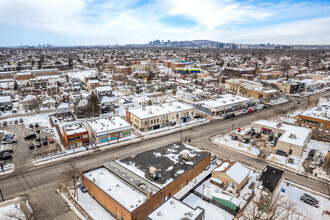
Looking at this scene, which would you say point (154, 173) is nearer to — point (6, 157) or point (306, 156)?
point (6, 157)

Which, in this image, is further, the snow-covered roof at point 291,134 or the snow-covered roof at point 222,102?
the snow-covered roof at point 222,102

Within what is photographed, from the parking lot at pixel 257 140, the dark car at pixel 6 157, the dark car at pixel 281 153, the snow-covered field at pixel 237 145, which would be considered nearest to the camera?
the dark car at pixel 6 157

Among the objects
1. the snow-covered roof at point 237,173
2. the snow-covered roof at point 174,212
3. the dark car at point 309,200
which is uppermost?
the snow-covered roof at point 174,212

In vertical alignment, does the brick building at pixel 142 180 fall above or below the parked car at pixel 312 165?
above

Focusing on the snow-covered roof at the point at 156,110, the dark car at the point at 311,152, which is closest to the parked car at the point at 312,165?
the dark car at the point at 311,152

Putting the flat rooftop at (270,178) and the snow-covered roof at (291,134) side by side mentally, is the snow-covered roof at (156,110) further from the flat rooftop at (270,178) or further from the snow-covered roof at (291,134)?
the flat rooftop at (270,178)

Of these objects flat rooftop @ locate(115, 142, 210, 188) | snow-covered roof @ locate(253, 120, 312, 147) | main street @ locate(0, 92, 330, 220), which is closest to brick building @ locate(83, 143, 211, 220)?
flat rooftop @ locate(115, 142, 210, 188)

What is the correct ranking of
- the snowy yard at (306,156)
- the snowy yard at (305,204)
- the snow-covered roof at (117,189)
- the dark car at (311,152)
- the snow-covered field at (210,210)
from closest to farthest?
the snow-covered roof at (117,189)
the snow-covered field at (210,210)
the snowy yard at (305,204)
the snowy yard at (306,156)
the dark car at (311,152)

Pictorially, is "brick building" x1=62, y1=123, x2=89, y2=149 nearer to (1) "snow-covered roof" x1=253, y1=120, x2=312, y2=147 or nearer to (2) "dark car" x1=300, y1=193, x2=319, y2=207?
(2) "dark car" x1=300, y1=193, x2=319, y2=207
